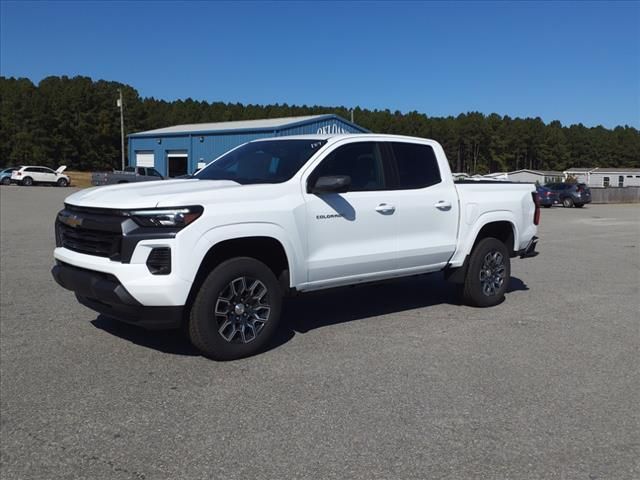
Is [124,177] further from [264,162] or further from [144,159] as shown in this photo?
[264,162]

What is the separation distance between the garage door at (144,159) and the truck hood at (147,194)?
154ft

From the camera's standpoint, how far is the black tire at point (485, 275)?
721 centimetres

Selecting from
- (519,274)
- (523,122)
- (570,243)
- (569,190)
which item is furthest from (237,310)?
(523,122)

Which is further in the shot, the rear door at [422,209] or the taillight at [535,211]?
the taillight at [535,211]

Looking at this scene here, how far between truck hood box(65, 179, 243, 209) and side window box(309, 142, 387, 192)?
95 centimetres

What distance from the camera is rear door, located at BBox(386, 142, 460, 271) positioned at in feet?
21.2

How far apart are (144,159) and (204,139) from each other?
924 centimetres

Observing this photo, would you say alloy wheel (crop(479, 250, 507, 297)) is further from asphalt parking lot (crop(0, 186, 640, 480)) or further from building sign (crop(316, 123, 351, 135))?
building sign (crop(316, 123, 351, 135))

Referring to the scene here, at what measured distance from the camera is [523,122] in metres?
140

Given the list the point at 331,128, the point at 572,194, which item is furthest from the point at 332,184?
the point at 331,128

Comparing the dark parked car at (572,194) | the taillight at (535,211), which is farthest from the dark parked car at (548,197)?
the taillight at (535,211)

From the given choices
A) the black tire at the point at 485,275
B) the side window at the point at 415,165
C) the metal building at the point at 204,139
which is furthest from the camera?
the metal building at the point at 204,139

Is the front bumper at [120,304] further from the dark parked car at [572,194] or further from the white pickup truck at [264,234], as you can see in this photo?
the dark parked car at [572,194]

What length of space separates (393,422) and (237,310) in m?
1.75
